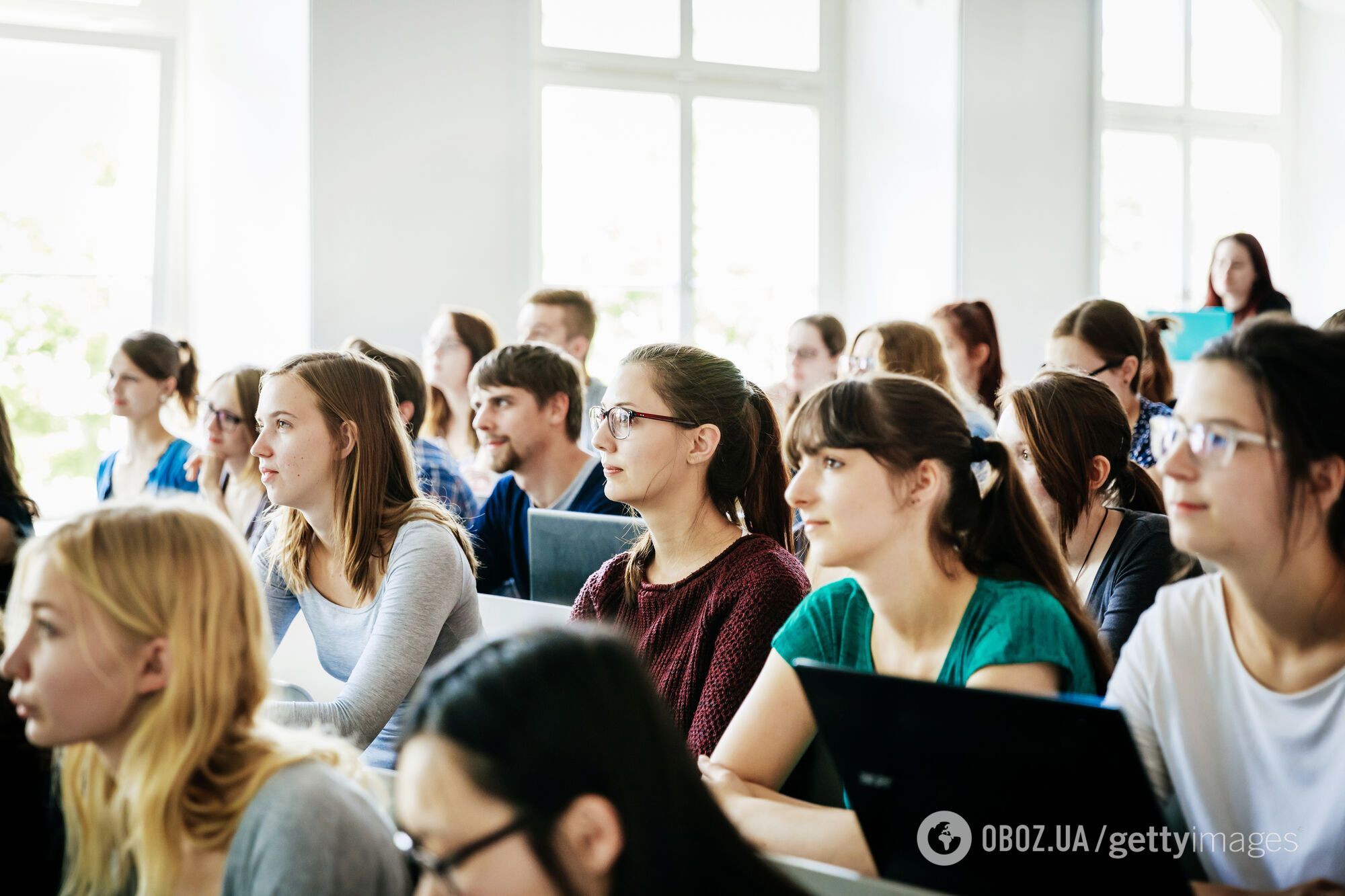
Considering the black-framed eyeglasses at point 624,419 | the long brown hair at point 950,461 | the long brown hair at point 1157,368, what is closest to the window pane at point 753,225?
the long brown hair at point 1157,368

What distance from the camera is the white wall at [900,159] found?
242 inches

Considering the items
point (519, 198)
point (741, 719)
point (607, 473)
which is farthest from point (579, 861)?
point (519, 198)

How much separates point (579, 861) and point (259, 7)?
16.6ft

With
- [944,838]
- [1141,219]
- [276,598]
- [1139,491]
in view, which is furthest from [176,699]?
[1141,219]

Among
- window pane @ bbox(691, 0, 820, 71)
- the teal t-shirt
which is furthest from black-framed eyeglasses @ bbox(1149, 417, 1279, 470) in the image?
window pane @ bbox(691, 0, 820, 71)

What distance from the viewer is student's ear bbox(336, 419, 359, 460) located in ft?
7.93

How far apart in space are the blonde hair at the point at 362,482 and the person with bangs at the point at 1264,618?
138cm

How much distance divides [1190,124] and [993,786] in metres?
6.68

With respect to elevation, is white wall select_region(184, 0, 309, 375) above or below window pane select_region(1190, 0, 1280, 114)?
below

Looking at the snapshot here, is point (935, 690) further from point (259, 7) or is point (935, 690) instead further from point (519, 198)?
point (259, 7)

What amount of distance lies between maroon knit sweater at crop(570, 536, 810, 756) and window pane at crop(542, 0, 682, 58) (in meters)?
4.19

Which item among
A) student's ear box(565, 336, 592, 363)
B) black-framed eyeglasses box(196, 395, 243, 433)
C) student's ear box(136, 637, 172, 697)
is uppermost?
student's ear box(565, 336, 592, 363)

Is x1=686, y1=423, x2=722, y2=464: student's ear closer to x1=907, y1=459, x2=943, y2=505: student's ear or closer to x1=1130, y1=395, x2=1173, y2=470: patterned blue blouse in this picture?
x1=907, y1=459, x2=943, y2=505: student's ear

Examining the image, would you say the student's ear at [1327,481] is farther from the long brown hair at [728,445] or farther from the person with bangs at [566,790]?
the long brown hair at [728,445]
